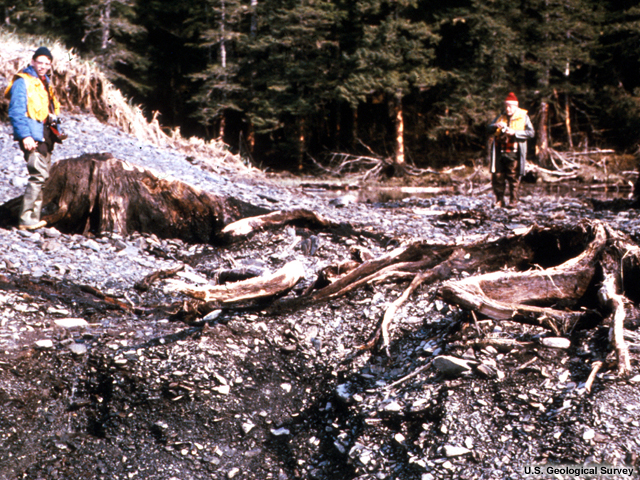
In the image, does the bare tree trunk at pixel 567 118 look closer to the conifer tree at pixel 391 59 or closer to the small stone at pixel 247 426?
the conifer tree at pixel 391 59

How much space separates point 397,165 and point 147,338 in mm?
16795

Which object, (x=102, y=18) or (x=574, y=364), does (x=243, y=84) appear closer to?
(x=102, y=18)

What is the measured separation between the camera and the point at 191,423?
3.18 metres

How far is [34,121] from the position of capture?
599 centimetres

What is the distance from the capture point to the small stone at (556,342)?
351 centimetres

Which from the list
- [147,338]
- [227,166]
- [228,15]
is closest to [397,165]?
[227,166]

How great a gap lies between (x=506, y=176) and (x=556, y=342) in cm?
718

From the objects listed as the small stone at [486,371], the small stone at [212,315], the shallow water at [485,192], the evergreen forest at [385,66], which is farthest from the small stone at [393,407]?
the evergreen forest at [385,66]

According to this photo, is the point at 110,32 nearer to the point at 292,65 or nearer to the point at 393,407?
the point at 292,65

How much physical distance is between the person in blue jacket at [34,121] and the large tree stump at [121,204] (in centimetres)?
32

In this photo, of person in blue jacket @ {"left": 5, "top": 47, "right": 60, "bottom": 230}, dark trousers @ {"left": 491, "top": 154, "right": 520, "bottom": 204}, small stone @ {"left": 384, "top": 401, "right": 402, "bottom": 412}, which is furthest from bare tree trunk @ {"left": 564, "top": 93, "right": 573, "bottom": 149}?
small stone @ {"left": 384, "top": 401, "right": 402, "bottom": 412}

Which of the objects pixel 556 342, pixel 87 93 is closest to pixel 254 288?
pixel 556 342

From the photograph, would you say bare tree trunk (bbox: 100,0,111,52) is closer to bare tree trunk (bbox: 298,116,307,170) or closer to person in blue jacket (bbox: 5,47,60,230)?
bare tree trunk (bbox: 298,116,307,170)

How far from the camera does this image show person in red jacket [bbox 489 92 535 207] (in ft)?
32.2
